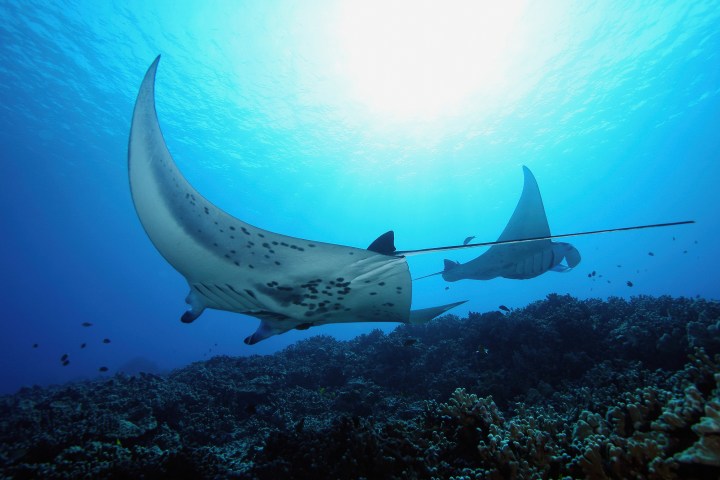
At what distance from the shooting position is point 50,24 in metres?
17.4

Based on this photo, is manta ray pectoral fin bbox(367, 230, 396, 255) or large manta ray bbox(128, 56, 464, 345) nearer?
large manta ray bbox(128, 56, 464, 345)

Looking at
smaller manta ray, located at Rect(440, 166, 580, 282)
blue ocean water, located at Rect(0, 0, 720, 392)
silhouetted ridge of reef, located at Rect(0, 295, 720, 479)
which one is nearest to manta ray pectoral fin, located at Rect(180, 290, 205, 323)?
silhouetted ridge of reef, located at Rect(0, 295, 720, 479)

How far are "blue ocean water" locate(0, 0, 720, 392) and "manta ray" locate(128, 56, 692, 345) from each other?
464 inches

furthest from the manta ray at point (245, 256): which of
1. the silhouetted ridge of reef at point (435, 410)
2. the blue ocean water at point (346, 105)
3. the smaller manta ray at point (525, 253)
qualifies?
the blue ocean water at point (346, 105)

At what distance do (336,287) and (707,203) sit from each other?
270ft

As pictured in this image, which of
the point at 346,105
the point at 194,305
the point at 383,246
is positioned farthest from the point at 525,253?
the point at 346,105

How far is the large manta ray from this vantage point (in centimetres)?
249

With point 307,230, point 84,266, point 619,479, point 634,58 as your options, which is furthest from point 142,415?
point 84,266

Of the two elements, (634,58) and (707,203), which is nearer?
(634,58)

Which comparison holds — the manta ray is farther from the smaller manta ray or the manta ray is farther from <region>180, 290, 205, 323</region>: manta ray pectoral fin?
the smaller manta ray

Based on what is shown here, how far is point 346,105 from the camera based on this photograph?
24469mm

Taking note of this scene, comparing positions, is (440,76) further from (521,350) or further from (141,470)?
(141,470)

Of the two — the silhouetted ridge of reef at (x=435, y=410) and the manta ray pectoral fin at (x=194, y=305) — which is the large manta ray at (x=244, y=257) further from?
the silhouetted ridge of reef at (x=435, y=410)

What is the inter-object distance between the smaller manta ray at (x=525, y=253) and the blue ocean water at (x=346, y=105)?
704cm
